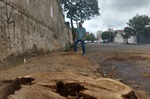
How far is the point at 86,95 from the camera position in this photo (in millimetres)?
2295

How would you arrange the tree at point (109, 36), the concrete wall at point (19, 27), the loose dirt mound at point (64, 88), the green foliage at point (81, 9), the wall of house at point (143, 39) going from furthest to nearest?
the tree at point (109, 36), the wall of house at point (143, 39), the green foliage at point (81, 9), the concrete wall at point (19, 27), the loose dirt mound at point (64, 88)

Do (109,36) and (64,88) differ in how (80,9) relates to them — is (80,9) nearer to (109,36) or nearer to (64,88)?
(64,88)

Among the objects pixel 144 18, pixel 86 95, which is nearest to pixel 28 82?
pixel 86 95

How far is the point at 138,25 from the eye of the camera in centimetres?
3891

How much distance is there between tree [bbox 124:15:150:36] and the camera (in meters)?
38.6

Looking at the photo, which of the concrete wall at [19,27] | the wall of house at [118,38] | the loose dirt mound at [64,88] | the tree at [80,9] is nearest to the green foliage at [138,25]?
the tree at [80,9]

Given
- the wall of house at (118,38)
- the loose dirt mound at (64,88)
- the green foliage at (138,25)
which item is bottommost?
the loose dirt mound at (64,88)

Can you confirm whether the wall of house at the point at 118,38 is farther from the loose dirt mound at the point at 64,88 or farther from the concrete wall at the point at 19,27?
the loose dirt mound at the point at 64,88

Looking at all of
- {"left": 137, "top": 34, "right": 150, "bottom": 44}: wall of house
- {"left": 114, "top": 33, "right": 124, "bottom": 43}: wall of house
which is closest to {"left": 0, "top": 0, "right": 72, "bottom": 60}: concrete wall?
{"left": 137, "top": 34, "right": 150, "bottom": 44}: wall of house

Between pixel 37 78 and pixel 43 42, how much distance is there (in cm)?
626

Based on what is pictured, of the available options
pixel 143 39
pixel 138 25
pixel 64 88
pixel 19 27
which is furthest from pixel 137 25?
pixel 64 88

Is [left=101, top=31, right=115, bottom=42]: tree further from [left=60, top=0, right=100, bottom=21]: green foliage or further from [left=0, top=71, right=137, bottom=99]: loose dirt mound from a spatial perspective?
[left=0, top=71, right=137, bottom=99]: loose dirt mound

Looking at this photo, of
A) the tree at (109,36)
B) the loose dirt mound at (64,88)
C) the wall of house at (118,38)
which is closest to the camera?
the loose dirt mound at (64,88)

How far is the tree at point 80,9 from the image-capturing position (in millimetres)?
27597
